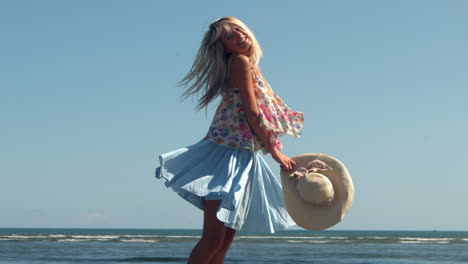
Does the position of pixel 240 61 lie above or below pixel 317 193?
above

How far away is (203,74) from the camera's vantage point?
127 inches

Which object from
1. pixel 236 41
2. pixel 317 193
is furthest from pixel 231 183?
pixel 236 41

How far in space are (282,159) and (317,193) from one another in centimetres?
25

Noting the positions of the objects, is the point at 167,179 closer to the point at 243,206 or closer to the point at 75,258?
the point at 243,206

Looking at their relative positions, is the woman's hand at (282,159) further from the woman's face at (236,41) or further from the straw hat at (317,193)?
the woman's face at (236,41)

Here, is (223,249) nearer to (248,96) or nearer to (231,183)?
(231,183)

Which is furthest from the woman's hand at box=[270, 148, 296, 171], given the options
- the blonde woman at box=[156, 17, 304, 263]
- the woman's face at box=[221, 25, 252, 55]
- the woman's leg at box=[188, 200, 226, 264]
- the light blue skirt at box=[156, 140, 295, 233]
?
the woman's face at box=[221, 25, 252, 55]

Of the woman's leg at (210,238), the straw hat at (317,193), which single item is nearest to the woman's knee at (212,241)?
the woman's leg at (210,238)

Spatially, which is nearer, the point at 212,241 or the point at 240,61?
the point at 212,241

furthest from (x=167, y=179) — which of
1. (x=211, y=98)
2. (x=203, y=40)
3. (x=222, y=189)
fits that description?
(x=203, y=40)

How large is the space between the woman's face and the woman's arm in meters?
0.05

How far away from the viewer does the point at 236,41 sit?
10.5 ft

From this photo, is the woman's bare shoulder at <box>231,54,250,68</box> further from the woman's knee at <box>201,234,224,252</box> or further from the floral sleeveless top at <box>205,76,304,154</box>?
the woman's knee at <box>201,234,224,252</box>

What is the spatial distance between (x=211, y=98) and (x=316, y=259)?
11790 millimetres
